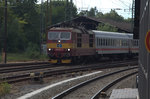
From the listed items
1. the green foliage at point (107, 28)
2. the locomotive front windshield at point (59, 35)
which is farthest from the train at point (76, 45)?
the green foliage at point (107, 28)

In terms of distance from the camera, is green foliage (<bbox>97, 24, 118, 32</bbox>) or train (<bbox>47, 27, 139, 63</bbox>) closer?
train (<bbox>47, 27, 139, 63</bbox>)

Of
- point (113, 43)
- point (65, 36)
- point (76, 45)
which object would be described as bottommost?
point (76, 45)

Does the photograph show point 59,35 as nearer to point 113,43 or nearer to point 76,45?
point 76,45

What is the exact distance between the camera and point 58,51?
26203 mm

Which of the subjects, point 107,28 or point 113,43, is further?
point 107,28

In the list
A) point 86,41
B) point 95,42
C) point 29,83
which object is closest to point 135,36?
point 29,83

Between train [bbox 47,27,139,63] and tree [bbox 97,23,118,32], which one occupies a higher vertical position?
tree [bbox 97,23,118,32]

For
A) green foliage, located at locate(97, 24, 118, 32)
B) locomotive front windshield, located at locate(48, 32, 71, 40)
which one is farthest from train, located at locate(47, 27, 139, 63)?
green foliage, located at locate(97, 24, 118, 32)

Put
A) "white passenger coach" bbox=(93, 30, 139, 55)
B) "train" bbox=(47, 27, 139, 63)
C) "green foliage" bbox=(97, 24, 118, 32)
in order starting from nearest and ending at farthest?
"train" bbox=(47, 27, 139, 63) → "white passenger coach" bbox=(93, 30, 139, 55) → "green foliage" bbox=(97, 24, 118, 32)

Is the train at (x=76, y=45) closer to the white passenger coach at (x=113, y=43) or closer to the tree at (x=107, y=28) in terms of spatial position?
the white passenger coach at (x=113, y=43)

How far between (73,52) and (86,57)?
3.71 metres

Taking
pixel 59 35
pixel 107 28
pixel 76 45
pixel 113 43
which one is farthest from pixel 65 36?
pixel 107 28

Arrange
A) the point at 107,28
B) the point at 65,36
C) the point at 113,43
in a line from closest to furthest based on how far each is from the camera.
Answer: the point at 65,36
the point at 113,43
the point at 107,28

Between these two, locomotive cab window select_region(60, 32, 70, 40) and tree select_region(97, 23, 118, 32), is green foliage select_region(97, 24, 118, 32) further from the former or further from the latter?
locomotive cab window select_region(60, 32, 70, 40)
